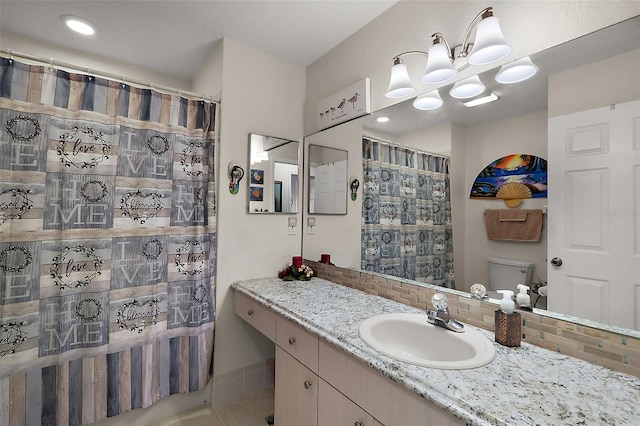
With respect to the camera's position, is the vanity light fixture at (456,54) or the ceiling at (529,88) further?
the vanity light fixture at (456,54)

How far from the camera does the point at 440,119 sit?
4.92ft

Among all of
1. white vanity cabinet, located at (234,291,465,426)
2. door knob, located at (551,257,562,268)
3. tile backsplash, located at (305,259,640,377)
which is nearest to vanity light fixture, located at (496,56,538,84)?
door knob, located at (551,257,562,268)

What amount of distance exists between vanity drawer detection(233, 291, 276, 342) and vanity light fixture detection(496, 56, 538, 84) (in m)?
1.58

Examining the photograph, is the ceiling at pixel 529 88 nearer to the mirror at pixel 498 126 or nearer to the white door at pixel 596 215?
the mirror at pixel 498 126

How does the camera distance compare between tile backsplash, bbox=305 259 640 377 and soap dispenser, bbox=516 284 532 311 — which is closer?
tile backsplash, bbox=305 259 640 377

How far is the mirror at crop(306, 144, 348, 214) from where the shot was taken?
6.77ft

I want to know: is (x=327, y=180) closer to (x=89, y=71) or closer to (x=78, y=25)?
(x=89, y=71)

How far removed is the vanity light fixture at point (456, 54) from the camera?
118 cm

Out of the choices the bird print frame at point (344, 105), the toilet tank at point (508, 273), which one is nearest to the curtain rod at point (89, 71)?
the bird print frame at point (344, 105)

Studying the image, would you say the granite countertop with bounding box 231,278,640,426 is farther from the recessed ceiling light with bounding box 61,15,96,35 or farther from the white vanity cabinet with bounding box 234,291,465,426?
the recessed ceiling light with bounding box 61,15,96,35

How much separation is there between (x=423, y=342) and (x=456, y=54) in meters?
1.36

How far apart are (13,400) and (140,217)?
3.43ft

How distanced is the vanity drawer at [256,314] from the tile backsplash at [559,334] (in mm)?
738

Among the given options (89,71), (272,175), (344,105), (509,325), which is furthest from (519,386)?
(89,71)
